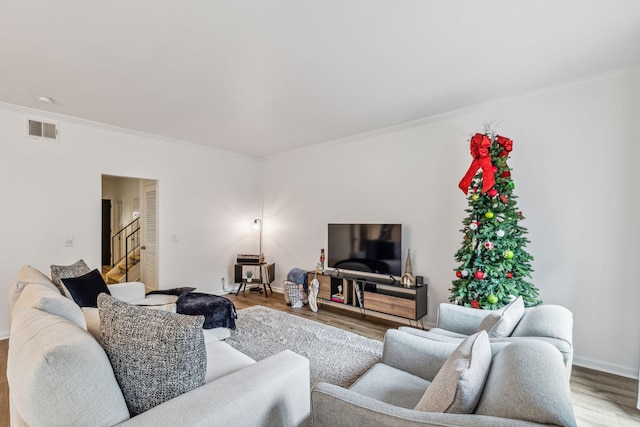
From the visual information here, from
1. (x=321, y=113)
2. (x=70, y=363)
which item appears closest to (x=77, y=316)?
(x=70, y=363)

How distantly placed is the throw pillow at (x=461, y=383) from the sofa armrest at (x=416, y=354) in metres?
0.54

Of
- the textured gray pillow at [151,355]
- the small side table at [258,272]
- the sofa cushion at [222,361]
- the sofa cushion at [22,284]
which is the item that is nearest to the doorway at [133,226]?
the small side table at [258,272]

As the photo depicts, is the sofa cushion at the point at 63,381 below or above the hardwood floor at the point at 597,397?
above

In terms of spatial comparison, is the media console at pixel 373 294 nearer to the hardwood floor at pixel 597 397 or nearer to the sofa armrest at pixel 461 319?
the hardwood floor at pixel 597 397

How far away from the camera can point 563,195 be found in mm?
3010

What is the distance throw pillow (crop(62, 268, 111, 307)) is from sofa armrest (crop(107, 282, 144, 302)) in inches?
20.3

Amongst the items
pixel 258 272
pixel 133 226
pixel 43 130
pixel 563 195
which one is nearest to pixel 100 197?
pixel 43 130

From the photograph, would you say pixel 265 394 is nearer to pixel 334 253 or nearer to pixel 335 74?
pixel 335 74

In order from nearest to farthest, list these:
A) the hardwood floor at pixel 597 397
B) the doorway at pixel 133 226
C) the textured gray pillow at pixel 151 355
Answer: the textured gray pillow at pixel 151 355 < the hardwood floor at pixel 597 397 < the doorway at pixel 133 226

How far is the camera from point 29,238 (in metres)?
3.66

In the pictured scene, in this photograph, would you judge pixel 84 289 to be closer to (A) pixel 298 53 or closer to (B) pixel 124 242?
(A) pixel 298 53

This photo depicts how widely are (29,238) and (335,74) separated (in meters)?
4.08

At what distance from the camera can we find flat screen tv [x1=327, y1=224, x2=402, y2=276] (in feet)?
13.5

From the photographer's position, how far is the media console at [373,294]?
372cm
